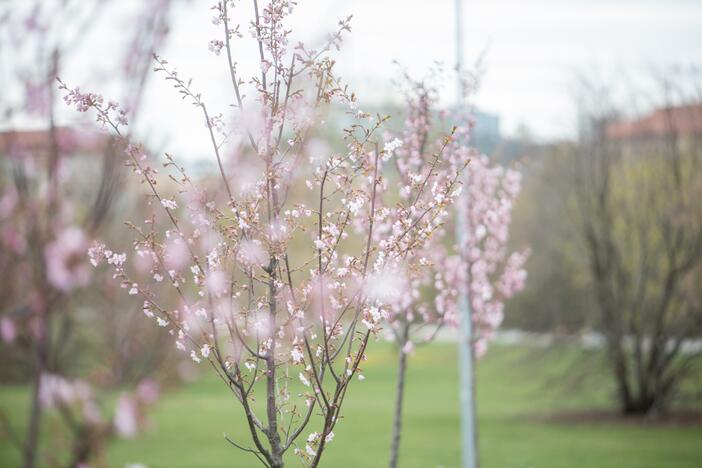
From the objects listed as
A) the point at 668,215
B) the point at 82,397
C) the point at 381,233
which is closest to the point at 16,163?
the point at 82,397

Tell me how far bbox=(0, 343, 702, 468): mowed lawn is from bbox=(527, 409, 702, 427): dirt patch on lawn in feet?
0.43

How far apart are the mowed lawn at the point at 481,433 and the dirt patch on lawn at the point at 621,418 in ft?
0.43

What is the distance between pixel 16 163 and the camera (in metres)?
3.36

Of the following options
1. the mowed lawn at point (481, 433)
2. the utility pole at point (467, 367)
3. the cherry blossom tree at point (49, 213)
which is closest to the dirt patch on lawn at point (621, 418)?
the mowed lawn at point (481, 433)

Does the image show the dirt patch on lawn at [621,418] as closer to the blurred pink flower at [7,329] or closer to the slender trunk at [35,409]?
the blurred pink flower at [7,329]

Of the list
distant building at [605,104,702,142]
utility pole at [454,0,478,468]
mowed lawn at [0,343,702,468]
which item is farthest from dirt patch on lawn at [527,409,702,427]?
utility pole at [454,0,478,468]

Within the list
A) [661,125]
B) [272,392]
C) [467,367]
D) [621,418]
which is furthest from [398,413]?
[661,125]

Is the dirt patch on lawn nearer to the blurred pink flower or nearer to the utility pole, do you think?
the utility pole

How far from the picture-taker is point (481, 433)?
48.3ft

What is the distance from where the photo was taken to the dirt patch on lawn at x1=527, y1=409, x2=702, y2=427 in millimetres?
14438

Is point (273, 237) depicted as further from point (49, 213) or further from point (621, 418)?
point (621, 418)

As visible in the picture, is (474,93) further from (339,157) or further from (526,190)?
(526,190)

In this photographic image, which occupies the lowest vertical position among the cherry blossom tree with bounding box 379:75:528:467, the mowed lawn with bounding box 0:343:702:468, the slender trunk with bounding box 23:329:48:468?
the mowed lawn with bounding box 0:343:702:468

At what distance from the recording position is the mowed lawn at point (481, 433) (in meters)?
12.3
